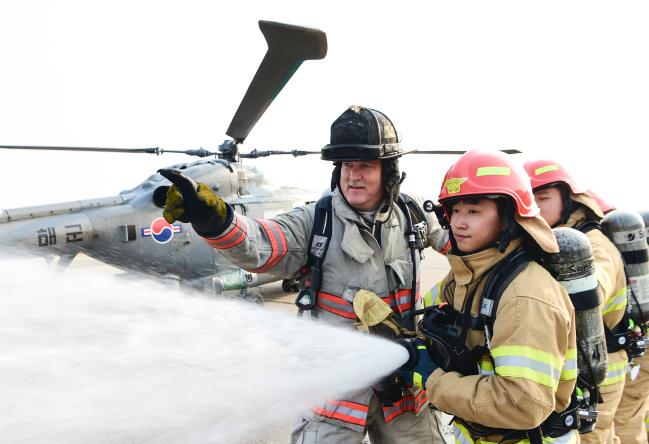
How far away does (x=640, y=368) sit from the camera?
368 cm

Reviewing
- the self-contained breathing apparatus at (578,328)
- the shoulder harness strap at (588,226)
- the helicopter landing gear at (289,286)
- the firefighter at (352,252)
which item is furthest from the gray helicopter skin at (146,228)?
the self-contained breathing apparatus at (578,328)

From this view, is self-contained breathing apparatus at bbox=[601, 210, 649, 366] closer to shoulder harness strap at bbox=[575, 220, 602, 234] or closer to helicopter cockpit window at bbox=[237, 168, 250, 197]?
shoulder harness strap at bbox=[575, 220, 602, 234]

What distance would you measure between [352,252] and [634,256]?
2.30 meters

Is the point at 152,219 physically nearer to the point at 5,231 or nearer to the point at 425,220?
the point at 5,231

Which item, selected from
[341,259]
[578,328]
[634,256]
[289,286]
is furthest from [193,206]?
[289,286]

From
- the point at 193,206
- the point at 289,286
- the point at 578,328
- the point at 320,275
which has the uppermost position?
the point at 193,206

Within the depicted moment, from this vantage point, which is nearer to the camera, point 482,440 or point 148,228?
point 482,440

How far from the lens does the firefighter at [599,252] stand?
2.85 metres

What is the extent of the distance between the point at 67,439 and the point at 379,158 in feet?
6.62

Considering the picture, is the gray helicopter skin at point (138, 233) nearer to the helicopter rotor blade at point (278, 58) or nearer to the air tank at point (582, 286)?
the helicopter rotor blade at point (278, 58)

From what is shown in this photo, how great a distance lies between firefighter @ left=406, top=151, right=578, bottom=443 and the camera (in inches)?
→ 66.4

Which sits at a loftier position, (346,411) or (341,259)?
(341,259)

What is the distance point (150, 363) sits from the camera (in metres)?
2.06

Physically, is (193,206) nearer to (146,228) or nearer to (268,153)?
(268,153)
